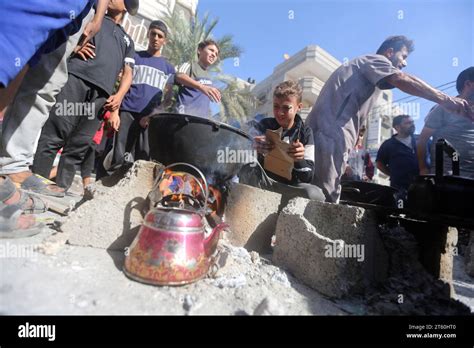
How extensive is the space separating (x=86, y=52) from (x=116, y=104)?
556 mm

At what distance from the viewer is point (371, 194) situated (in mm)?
3277

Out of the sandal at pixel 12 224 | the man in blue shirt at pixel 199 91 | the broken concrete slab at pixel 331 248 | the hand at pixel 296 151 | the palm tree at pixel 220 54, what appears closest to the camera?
the sandal at pixel 12 224

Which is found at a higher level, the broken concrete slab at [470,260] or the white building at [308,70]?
the white building at [308,70]

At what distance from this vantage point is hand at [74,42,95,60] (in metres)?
2.40

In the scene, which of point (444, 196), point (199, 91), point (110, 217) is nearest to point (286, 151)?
point (444, 196)

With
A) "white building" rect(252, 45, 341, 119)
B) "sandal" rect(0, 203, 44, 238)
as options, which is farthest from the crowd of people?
"white building" rect(252, 45, 341, 119)

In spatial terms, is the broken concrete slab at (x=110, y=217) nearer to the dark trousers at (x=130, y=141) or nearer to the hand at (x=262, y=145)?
the hand at (x=262, y=145)

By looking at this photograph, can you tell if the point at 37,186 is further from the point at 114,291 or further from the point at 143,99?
the point at 143,99

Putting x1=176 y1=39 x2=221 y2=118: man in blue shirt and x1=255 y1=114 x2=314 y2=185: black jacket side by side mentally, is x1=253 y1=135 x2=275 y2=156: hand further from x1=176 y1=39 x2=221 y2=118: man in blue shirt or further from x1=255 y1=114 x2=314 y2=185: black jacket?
x1=176 y1=39 x2=221 y2=118: man in blue shirt

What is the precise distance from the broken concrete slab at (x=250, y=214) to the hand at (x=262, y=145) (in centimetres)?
44

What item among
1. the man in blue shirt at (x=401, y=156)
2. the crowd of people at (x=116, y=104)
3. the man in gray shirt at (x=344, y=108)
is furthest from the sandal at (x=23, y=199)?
the man in blue shirt at (x=401, y=156)

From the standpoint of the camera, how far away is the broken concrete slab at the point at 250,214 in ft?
7.59
